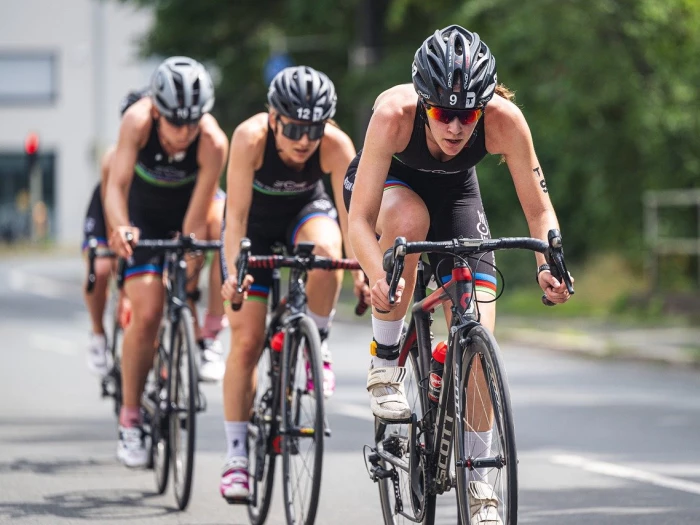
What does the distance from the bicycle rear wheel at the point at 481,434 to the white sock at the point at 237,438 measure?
1.99m

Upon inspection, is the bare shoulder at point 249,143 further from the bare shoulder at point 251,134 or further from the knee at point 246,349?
the knee at point 246,349

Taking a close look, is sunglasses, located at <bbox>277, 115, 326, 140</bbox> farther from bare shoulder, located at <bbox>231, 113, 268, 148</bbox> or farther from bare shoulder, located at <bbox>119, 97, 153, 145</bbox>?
bare shoulder, located at <bbox>119, 97, 153, 145</bbox>

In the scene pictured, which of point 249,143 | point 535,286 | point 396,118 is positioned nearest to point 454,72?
point 396,118

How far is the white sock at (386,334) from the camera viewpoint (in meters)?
6.14

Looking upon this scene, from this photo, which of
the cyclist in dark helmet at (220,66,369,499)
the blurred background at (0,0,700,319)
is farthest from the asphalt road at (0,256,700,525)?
the blurred background at (0,0,700,319)

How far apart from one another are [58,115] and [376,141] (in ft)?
193

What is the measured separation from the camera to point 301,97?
7102 millimetres

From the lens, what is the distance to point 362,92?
88.3 ft

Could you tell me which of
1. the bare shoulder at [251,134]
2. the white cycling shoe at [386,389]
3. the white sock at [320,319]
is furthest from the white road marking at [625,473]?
the bare shoulder at [251,134]

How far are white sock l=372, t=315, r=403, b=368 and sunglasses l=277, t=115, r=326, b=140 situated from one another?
4.42ft

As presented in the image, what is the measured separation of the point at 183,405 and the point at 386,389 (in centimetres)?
212

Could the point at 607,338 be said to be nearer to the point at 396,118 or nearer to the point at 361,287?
the point at 361,287

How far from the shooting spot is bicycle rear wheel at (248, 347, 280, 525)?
7121 mm

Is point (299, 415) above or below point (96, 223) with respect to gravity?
below
